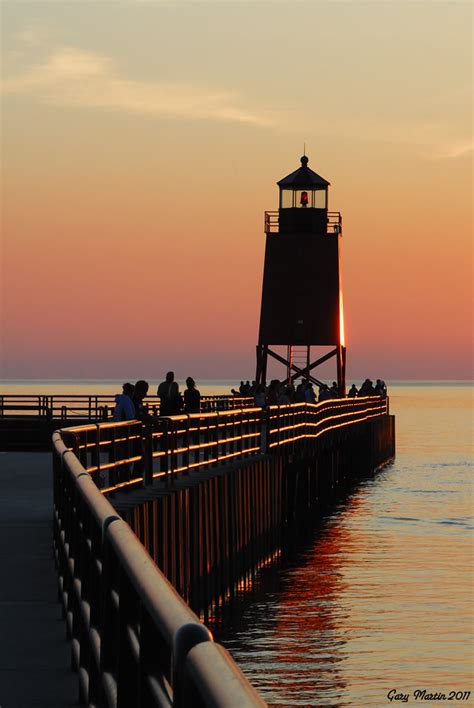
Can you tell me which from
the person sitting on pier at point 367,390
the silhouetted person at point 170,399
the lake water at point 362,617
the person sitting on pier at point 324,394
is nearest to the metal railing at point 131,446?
the lake water at point 362,617

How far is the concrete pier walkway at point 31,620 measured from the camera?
26.8 ft

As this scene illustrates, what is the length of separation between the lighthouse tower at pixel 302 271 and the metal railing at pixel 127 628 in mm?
49143

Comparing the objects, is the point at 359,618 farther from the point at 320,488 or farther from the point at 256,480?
the point at 320,488

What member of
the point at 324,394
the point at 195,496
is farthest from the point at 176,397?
the point at 324,394

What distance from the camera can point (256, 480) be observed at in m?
27.3

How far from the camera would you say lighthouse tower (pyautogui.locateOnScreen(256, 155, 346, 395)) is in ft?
197

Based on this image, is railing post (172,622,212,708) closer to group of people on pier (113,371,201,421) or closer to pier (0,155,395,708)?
pier (0,155,395,708)

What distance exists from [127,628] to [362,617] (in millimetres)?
18253

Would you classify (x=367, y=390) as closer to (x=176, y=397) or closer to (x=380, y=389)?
(x=380, y=389)

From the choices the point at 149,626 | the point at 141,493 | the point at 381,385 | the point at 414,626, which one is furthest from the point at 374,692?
the point at 381,385

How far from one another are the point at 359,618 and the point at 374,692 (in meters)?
5.89

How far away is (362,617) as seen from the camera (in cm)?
2300

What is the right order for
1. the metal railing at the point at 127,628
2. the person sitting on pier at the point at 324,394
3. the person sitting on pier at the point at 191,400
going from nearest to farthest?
the metal railing at the point at 127,628, the person sitting on pier at the point at 191,400, the person sitting on pier at the point at 324,394

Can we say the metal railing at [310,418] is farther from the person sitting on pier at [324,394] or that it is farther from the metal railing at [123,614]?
the metal railing at [123,614]
